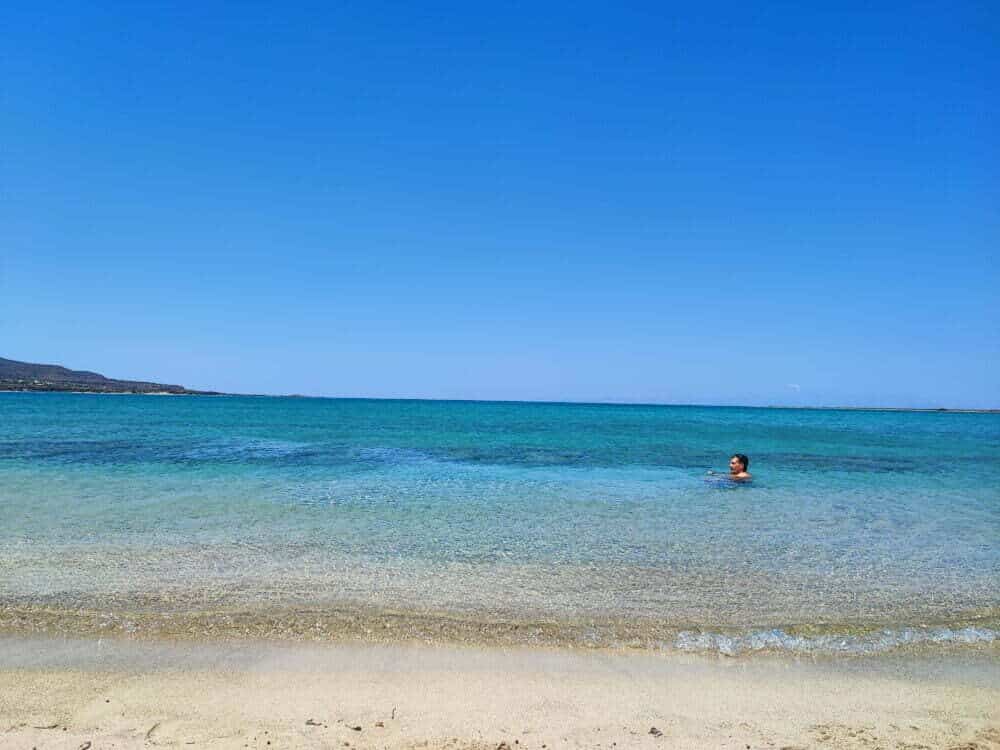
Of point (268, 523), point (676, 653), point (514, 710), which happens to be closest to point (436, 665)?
point (514, 710)

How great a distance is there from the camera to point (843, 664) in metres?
6.02

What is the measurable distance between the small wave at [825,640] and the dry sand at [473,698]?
0.26m

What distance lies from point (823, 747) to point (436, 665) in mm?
3308

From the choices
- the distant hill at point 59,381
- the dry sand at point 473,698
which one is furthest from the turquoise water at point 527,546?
the distant hill at point 59,381

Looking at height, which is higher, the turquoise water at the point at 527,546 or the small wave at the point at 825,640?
the turquoise water at the point at 527,546

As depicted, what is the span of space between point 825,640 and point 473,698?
13.3 ft

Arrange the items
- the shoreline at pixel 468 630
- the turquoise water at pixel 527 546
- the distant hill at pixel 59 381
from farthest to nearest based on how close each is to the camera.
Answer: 1. the distant hill at pixel 59 381
2. the turquoise water at pixel 527 546
3. the shoreline at pixel 468 630

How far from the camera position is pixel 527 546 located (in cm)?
1006

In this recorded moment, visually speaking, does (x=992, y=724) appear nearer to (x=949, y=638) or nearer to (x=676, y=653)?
(x=949, y=638)

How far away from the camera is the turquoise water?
718 centimetres

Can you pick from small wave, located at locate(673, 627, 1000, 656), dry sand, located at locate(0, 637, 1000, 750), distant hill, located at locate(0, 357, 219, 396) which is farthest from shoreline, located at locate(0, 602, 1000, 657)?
distant hill, located at locate(0, 357, 219, 396)

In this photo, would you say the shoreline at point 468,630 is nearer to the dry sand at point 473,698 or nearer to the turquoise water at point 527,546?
the turquoise water at point 527,546

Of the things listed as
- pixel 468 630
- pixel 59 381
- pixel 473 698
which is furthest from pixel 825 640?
pixel 59 381

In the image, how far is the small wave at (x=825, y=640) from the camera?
249 inches
